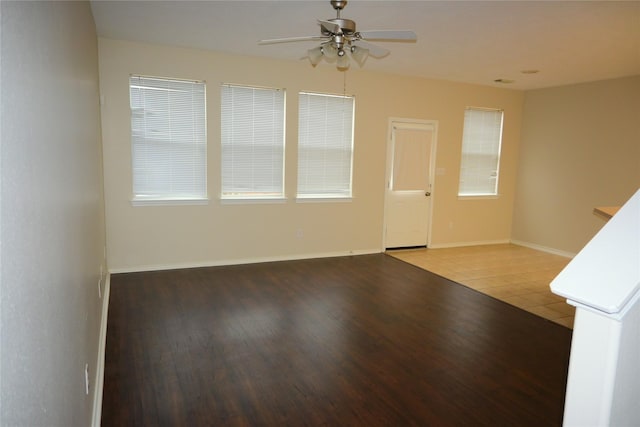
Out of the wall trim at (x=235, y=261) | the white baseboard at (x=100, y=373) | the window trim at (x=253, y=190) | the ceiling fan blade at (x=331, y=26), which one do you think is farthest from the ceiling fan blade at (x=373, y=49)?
the wall trim at (x=235, y=261)

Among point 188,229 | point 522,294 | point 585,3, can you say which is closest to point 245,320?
point 188,229

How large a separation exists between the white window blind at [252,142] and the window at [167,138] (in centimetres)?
30

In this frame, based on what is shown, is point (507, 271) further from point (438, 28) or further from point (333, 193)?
point (438, 28)

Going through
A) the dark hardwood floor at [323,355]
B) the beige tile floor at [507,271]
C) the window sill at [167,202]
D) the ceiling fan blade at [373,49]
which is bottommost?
the dark hardwood floor at [323,355]

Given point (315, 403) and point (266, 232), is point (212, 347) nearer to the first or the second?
point (315, 403)

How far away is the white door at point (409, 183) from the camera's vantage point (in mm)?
6215

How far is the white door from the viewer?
6.21 m

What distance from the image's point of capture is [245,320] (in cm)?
354

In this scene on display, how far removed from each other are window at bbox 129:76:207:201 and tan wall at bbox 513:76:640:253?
548 centimetres

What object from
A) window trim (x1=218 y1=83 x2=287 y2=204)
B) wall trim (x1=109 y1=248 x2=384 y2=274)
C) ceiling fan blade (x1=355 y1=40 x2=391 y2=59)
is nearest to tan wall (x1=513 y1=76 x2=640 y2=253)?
wall trim (x1=109 y1=248 x2=384 y2=274)

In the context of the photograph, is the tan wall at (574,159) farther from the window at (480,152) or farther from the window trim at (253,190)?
the window trim at (253,190)

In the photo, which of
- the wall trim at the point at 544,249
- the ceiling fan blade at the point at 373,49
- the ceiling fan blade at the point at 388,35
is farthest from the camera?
the wall trim at the point at 544,249

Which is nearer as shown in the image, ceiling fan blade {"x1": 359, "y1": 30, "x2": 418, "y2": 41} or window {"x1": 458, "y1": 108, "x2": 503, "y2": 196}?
ceiling fan blade {"x1": 359, "y1": 30, "x2": 418, "y2": 41}

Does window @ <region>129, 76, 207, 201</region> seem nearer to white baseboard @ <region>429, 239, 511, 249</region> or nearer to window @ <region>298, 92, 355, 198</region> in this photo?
window @ <region>298, 92, 355, 198</region>
